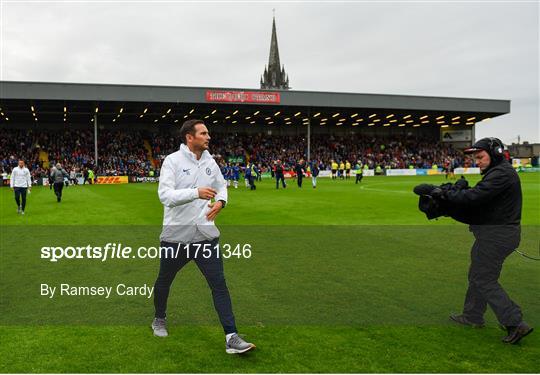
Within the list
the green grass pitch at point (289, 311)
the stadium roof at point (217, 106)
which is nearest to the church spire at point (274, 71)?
the stadium roof at point (217, 106)

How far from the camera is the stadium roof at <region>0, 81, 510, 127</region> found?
41.3 meters

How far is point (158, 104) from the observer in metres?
45.5

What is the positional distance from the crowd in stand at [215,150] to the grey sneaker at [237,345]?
3967 cm

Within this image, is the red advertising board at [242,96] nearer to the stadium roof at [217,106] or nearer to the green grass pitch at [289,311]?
the stadium roof at [217,106]

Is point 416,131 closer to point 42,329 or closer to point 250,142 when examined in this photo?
point 250,142

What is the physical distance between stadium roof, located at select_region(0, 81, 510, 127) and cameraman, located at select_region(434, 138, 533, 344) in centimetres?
4089

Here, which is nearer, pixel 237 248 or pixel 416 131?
pixel 237 248

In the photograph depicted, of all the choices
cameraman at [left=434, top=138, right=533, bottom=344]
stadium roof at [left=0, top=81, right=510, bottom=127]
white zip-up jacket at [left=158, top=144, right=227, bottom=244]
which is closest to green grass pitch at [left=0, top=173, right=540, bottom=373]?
cameraman at [left=434, top=138, right=533, bottom=344]

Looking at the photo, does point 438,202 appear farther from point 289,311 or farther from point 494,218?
point 289,311

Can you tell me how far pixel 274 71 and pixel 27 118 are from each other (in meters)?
80.2

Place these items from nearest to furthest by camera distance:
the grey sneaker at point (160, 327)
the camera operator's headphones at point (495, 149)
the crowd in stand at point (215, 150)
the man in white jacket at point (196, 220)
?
the man in white jacket at point (196, 220) → the camera operator's headphones at point (495, 149) → the grey sneaker at point (160, 327) → the crowd in stand at point (215, 150)

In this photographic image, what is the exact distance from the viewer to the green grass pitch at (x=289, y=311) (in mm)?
4180

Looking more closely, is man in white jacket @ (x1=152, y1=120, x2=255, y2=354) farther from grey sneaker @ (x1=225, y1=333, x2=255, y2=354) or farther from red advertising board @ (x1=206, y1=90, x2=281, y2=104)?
red advertising board @ (x1=206, y1=90, x2=281, y2=104)

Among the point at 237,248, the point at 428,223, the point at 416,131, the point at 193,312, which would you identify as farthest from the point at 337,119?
the point at 193,312
